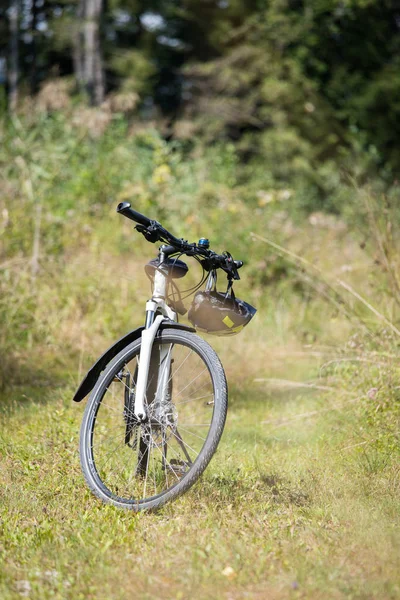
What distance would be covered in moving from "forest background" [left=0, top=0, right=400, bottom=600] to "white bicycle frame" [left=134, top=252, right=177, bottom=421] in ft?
1.60

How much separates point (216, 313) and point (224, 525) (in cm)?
96

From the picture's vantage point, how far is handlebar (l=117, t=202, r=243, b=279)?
11.3ft

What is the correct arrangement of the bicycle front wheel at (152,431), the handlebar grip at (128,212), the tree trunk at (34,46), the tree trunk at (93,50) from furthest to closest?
the tree trunk at (34,46) < the tree trunk at (93,50) < the handlebar grip at (128,212) < the bicycle front wheel at (152,431)

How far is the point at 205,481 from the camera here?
3770 mm

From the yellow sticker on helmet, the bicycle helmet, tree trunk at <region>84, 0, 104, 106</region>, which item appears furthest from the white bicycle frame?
tree trunk at <region>84, 0, 104, 106</region>

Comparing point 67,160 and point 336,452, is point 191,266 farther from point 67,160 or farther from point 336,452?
point 336,452

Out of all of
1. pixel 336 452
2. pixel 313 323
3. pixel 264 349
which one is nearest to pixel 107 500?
pixel 336 452

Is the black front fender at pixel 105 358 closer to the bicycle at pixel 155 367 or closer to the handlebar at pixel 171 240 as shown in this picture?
the bicycle at pixel 155 367

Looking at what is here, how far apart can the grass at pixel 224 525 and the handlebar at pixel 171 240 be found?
1.06m

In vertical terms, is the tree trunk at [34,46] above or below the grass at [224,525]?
above

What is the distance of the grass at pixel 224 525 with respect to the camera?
2.64 metres

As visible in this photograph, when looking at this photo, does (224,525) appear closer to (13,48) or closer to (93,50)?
(93,50)

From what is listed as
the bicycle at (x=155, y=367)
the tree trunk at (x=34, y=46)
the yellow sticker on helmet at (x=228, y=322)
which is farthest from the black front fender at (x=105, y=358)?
the tree trunk at (x=34, y=46)

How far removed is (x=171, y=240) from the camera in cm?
353
